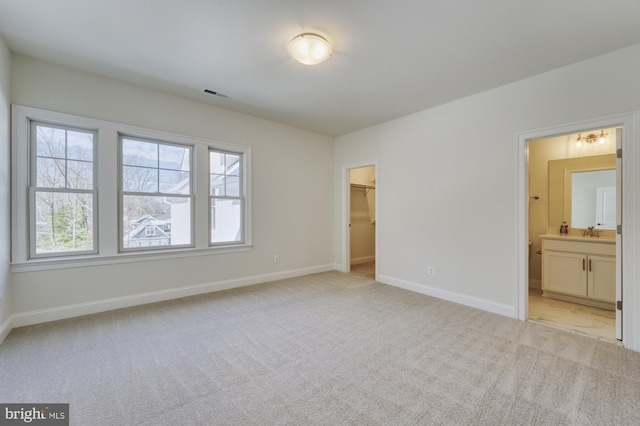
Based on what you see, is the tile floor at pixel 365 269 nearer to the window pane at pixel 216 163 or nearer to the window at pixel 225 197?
the window at pixel 225 197

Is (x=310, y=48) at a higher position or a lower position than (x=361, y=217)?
higher

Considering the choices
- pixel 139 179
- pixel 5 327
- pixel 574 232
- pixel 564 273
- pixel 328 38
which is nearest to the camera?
pixel 328 38

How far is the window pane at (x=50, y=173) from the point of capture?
114 inches

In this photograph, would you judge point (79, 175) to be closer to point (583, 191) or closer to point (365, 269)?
point (365, 269)

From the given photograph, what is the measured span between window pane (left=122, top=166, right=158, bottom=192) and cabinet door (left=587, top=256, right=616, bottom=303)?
19.2 ft

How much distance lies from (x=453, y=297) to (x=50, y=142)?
17.2 feet

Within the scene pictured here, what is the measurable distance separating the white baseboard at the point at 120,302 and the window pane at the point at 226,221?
0.67 m

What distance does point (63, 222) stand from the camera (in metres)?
3.04

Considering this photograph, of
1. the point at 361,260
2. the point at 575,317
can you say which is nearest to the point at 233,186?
the point at 361,260

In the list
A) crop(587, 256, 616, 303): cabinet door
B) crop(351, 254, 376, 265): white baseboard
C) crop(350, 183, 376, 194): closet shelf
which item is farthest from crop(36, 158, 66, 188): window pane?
crop(587, 256, 616, 303): cabinet door

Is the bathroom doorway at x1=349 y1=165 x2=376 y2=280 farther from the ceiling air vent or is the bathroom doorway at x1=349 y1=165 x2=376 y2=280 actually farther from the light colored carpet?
the ceiling air vent

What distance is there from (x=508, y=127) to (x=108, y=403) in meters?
4.48

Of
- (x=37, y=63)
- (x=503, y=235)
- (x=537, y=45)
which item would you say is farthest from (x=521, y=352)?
(x=37, y=63)

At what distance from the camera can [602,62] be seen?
2.59 metres
